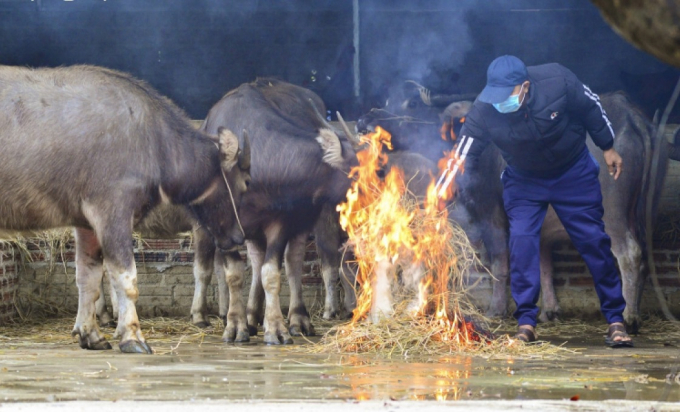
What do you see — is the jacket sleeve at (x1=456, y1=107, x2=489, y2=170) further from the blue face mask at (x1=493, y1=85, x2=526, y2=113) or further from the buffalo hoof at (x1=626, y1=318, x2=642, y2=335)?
the buffalo hoof at (x1=626, y1=318, x2=642, y2=335)

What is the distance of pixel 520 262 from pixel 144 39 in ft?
15.3

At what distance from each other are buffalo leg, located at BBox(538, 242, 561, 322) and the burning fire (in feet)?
6.94

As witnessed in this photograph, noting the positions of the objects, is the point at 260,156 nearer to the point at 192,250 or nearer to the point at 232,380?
the point at 192,250

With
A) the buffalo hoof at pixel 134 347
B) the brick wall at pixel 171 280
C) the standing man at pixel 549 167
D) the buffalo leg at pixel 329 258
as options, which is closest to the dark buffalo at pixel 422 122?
the buffalo leg at pixel 329 258

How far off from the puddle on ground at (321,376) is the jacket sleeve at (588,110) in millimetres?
1408

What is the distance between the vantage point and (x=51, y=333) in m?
8.05

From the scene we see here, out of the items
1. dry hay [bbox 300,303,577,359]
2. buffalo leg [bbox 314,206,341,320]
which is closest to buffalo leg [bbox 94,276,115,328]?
buffalo leg [bbox 314,206,341,320]

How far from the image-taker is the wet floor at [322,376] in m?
4.29

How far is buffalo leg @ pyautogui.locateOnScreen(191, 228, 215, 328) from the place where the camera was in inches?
342

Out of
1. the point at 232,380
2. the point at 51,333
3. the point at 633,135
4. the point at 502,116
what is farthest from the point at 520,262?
the point at 51,333

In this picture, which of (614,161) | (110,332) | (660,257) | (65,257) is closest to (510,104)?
(614,161)

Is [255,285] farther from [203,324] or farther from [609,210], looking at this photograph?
[609,210]

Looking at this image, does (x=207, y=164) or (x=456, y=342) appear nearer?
(x=456, y=342)

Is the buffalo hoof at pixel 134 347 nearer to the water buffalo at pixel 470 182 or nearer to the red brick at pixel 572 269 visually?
the water buffalo at pixel 470 182
